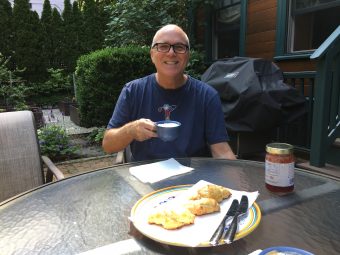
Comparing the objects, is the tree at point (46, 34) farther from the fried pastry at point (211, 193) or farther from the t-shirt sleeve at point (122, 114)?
the fried pastry at point (211, 193)

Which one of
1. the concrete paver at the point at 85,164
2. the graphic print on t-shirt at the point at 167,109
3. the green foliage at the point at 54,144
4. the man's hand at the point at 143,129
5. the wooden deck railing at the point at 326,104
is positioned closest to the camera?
the man's hand at the point at 143,129

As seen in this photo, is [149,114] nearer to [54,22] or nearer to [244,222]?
[244,222]

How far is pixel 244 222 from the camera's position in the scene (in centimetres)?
91

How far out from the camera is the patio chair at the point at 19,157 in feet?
6.14

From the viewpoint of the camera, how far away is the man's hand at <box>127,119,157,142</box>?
1.50 metres

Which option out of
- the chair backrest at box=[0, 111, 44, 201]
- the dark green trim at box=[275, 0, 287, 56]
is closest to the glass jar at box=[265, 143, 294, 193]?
the chair backrest at box=[0, 111, 44, 201]

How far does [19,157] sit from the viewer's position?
191 cm

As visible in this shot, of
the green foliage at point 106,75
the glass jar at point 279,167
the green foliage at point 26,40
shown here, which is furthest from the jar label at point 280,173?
the green foliage at point 26,40

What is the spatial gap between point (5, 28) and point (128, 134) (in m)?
11.5

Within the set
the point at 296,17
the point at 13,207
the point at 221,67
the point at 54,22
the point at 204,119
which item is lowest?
the point at 13,207

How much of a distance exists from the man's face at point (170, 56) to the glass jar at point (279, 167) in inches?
41.1

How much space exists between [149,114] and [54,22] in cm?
1145

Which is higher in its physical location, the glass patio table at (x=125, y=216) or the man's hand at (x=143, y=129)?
the man's hand at (x=143, y=129)

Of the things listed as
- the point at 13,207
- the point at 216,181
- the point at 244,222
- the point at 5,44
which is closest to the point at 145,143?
the point at 216,181
